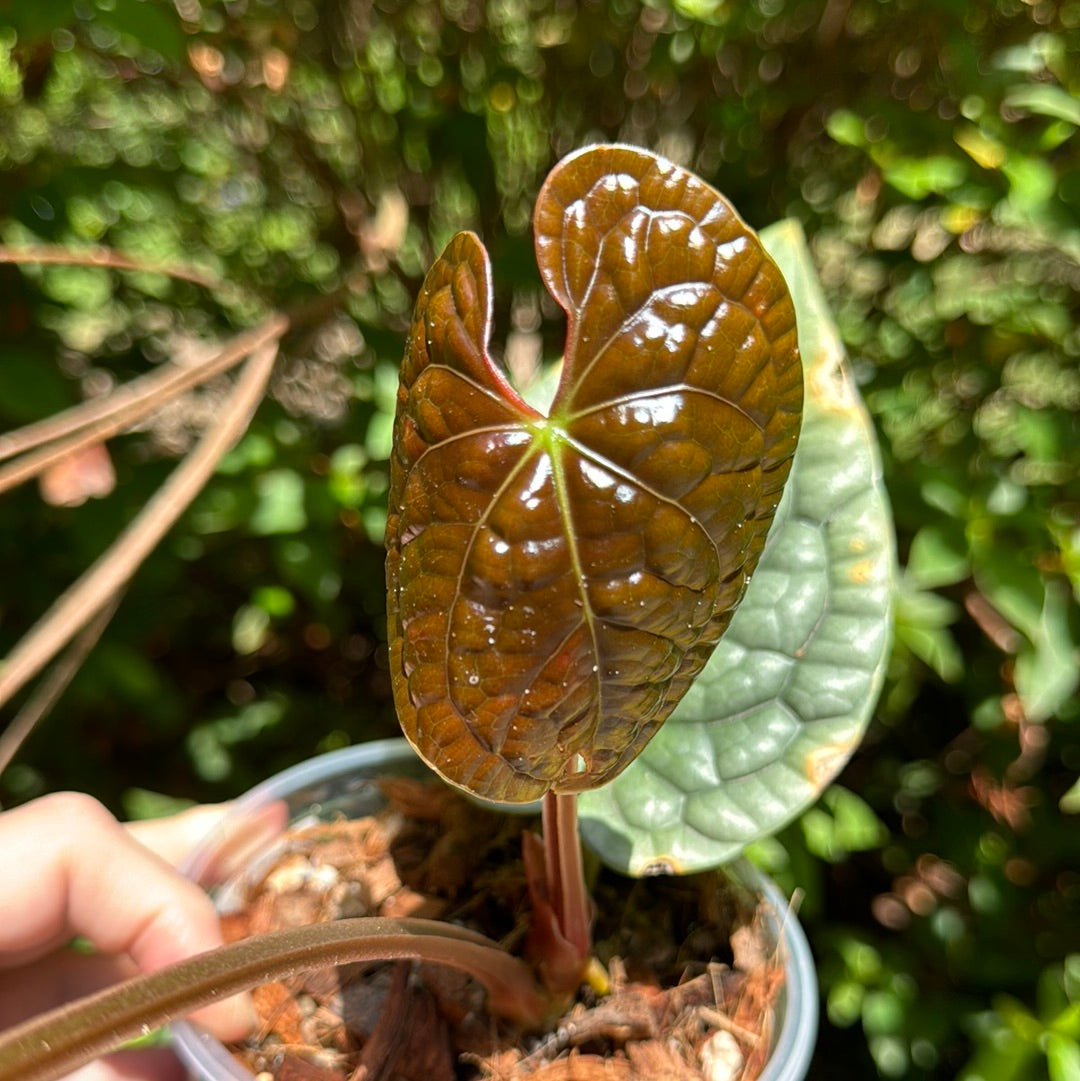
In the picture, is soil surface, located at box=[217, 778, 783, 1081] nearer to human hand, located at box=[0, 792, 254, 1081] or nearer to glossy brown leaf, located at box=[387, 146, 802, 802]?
human hand, located at box=[0, 792, 254, 1081]

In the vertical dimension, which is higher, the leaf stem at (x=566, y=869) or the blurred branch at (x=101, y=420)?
the blurred branch at (x=101, y=420)

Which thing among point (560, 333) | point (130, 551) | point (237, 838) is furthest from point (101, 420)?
point (560, 333)

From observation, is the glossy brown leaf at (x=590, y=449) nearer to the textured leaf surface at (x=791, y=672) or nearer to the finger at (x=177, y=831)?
the textured leaf surface at (x=791, y=672)

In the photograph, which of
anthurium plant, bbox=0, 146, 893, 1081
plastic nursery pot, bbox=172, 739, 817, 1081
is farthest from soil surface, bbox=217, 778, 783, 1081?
anthurium plant, bbox=0, 146, 893, 1081

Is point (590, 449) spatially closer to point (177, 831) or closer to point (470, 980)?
point (470, 980)

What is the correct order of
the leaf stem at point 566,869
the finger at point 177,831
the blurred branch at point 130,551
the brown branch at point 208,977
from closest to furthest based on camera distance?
1. the brown branch at point 208,977
2. the leaf stem at point 566,869
3. the blurred branch at point 130,551
4. the finger at point 177,831

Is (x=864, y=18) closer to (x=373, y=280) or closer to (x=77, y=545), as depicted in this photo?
(x=373, y=280)

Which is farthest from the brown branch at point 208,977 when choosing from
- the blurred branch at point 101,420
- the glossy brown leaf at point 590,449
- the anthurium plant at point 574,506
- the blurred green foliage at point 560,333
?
the blurred green foliage at point 560,333
